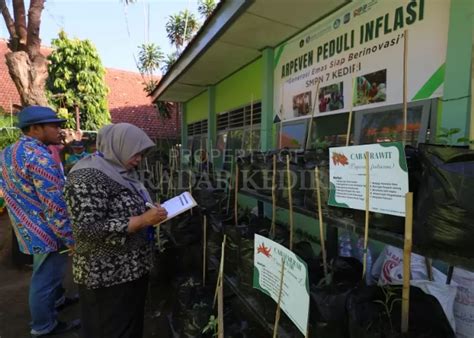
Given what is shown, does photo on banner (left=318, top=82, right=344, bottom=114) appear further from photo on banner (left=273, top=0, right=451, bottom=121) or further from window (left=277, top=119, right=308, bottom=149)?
window (left=277, top=119, right=308, bottom=149)

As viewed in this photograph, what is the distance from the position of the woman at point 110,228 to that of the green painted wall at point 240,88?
131 inches

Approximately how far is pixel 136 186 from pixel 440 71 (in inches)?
92.3

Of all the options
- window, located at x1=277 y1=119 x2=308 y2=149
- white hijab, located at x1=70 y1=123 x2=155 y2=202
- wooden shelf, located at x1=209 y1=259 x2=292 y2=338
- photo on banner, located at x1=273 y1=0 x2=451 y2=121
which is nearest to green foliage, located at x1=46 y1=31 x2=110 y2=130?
window, located at x1=277 y1=119 x2=308 y2=149

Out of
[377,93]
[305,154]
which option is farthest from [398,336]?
[377,93]

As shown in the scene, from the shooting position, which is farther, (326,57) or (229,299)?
(326,57)

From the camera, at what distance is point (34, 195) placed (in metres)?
2.22

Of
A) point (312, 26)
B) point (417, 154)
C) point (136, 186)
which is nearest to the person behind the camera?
point (417, 154)

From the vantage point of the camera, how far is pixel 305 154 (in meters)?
1.92

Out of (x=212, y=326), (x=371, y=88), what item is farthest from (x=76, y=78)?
(x=212, y=326)

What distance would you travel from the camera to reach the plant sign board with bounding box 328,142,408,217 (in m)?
1.15

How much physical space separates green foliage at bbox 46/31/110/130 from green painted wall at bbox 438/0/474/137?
1267cm

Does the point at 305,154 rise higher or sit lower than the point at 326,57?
lower

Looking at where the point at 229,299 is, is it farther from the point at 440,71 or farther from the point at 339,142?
the point at 440,71

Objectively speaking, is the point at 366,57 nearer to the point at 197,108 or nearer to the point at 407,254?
the point at 407,254
